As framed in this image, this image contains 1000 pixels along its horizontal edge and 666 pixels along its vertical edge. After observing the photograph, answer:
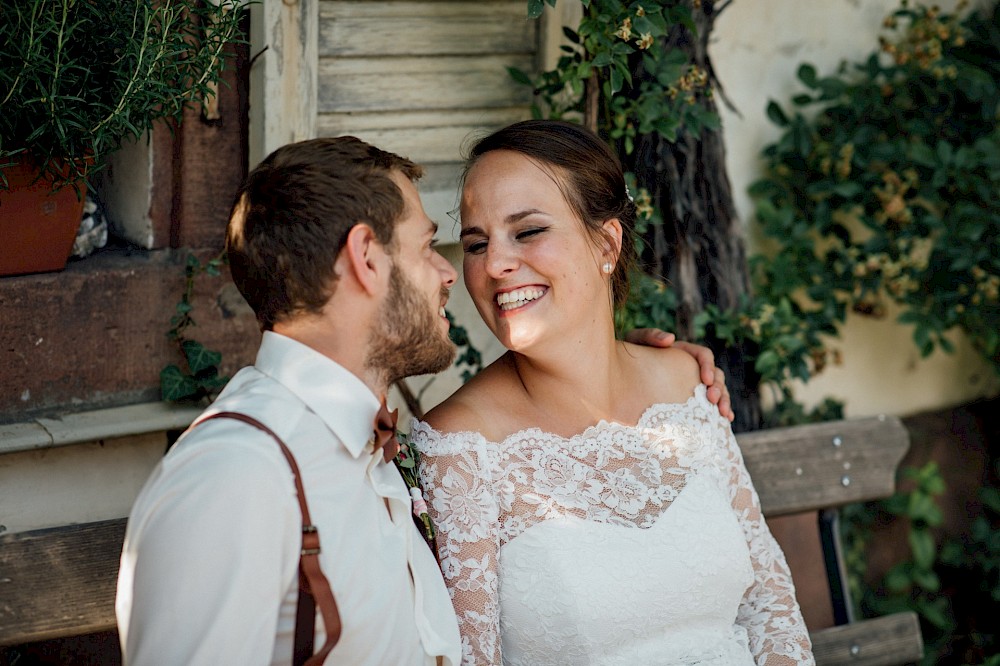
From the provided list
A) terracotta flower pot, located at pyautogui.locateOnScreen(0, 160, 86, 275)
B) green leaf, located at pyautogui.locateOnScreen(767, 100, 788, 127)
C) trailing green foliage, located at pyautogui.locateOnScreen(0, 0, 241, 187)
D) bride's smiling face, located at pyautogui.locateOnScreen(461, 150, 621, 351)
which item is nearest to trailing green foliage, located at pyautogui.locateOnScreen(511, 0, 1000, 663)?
green leaf, located at pyautogui.locateOnScreen(767, 100, 788, 127)

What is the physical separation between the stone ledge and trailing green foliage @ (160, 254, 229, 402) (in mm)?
46

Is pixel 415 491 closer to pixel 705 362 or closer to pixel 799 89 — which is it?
pixel 705 362

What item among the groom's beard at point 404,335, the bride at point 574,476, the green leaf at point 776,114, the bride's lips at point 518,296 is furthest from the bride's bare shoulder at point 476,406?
the green leaf at point 776,114

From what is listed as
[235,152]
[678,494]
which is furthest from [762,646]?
[235,152]

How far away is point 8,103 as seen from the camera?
211 cm

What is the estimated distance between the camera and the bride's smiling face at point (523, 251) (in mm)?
2355

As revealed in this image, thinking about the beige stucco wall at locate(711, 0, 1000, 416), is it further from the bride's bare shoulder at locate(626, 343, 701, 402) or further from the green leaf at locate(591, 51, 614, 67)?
the bride's bare shoulder at locate(626, 343, 701, 402)

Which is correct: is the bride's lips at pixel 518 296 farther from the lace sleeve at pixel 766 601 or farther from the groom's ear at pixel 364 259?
the lace sleeve at pixel 766 601

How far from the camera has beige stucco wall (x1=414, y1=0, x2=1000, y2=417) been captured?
3.75 m

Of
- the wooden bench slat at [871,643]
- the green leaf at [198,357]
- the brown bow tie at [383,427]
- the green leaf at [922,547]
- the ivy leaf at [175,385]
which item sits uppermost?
the brown bow tie at [383,427]

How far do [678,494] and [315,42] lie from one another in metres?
1.44

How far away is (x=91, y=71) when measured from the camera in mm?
2221

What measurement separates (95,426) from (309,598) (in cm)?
104

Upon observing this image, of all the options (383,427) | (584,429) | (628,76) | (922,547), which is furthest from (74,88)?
(922,547)
